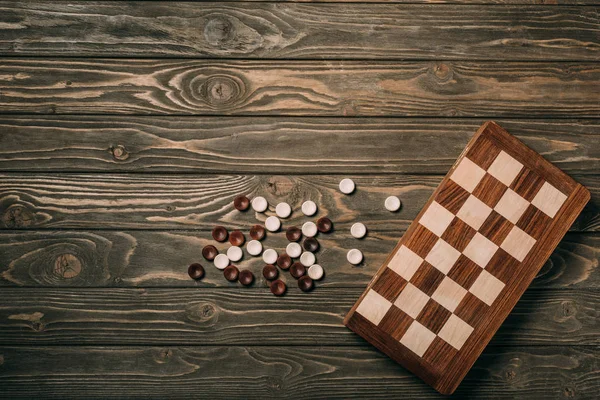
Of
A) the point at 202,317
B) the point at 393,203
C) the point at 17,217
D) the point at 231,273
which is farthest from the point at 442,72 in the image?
the point at 17,217

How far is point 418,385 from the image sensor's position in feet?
6.43

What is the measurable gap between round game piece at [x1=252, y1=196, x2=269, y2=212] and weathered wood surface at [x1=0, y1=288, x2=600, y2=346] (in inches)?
11.7

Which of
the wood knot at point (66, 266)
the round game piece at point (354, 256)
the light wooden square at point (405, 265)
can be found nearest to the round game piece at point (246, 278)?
the round game piece at point (354, 256)

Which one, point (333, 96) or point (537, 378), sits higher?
point (333, 96)

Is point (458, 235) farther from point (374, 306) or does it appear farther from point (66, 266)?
point (66, 266)

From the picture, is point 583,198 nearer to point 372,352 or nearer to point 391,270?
point 391,270

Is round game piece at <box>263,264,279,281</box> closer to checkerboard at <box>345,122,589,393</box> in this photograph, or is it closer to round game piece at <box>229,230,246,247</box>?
round game piece at <box>229,230,246,247</box>

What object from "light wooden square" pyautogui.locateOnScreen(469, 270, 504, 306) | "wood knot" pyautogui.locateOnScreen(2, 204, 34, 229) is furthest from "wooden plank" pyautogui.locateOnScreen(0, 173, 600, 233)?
"light wooden square" pyautogui.locateOnScreen(469, 270, 504, 306)

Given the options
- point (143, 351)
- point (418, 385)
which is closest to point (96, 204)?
point (143, 351)

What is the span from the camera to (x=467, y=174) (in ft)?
6.15

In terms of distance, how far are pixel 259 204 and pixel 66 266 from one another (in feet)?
2.56

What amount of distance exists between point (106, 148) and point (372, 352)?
1.30 m

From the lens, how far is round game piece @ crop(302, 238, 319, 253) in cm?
197

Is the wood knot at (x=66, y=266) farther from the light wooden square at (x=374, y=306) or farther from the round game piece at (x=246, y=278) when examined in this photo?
the light wooden square at (x=374, y=306)
